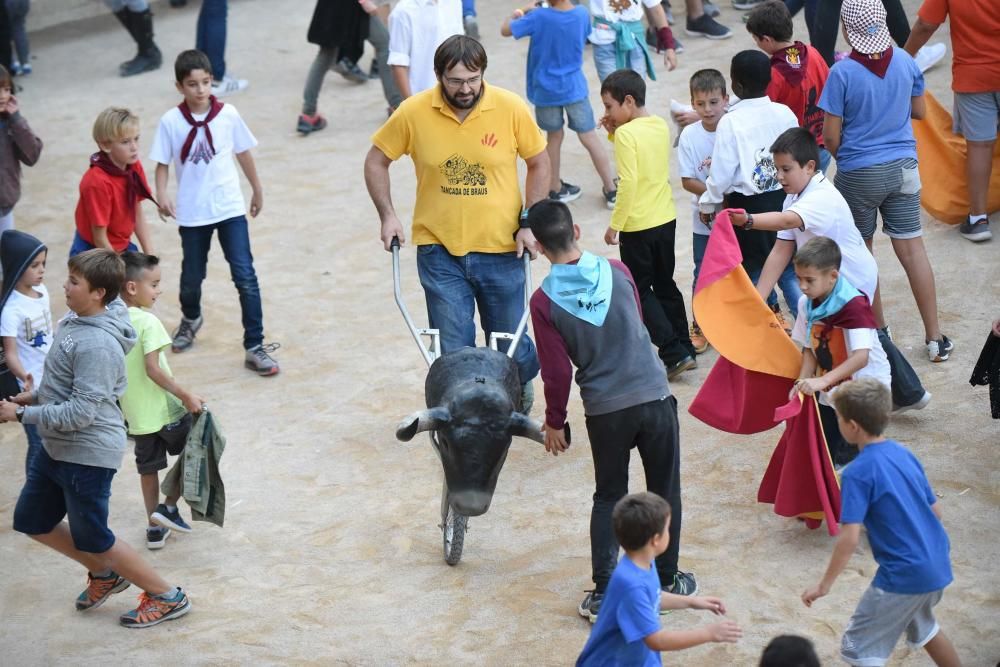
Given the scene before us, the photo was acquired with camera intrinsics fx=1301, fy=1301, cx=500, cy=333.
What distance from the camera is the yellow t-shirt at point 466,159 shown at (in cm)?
607

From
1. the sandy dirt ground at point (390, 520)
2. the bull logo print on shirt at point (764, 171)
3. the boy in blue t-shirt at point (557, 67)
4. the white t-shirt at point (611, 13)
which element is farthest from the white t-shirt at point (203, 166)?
the white t-shirt at point (611, 13)

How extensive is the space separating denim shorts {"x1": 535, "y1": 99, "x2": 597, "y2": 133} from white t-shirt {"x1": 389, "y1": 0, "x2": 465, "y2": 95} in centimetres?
91

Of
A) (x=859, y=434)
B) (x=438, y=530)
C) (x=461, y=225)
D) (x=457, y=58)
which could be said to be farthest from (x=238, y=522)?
(x=859, y=434)

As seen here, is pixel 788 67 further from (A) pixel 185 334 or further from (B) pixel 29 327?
(B) pixel 29 327

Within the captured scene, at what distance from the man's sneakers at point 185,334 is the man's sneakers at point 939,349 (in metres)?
4.52

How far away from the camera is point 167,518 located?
241 inches

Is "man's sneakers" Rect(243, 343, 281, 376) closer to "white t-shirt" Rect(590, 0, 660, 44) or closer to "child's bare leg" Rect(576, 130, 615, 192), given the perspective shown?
"child's bare leg" Rect(576, 130, 615, 192)

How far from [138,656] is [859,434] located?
9.90 feet

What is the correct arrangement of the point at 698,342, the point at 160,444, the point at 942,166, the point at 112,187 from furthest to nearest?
the point at 942,166
the point at 698,342
the point at 112,187
the point at 160,444

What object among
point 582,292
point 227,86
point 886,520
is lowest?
point 227,86

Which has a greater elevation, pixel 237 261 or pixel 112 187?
pixel 112 187

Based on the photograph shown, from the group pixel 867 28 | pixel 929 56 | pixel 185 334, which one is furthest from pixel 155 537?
pixel 929 56

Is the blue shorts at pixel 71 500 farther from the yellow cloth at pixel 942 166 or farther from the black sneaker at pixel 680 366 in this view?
the yellow cloth at pixel 942 166

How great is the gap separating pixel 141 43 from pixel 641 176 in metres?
8.10
